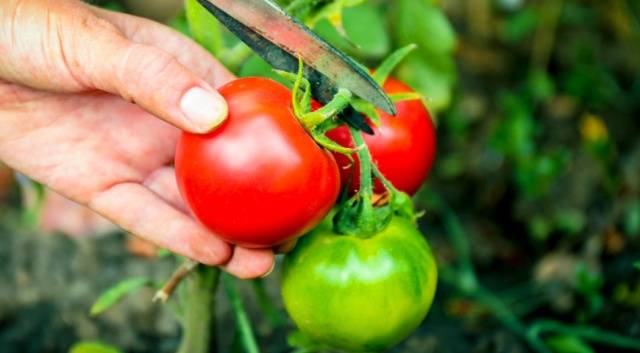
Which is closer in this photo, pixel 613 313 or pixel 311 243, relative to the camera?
pixel 311 243

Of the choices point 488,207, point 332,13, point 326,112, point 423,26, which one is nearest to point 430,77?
point 423,26

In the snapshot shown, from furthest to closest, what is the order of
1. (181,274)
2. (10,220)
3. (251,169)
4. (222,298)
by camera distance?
1. (10,220)
2. (222,298)
3. (181,274)
4. (251,169)

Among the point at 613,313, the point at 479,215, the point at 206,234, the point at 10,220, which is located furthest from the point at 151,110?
the point at 479,215

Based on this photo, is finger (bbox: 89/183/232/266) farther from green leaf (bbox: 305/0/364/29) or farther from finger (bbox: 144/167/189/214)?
green leaf (bbox: 305/0/364/29)

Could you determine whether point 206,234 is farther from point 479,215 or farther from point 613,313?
point 479,215

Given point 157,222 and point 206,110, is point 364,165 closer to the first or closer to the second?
point 206,110

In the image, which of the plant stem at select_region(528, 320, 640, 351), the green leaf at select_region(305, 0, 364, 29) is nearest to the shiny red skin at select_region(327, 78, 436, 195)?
the green leaf at select_region(305, 0, 364, 29)
